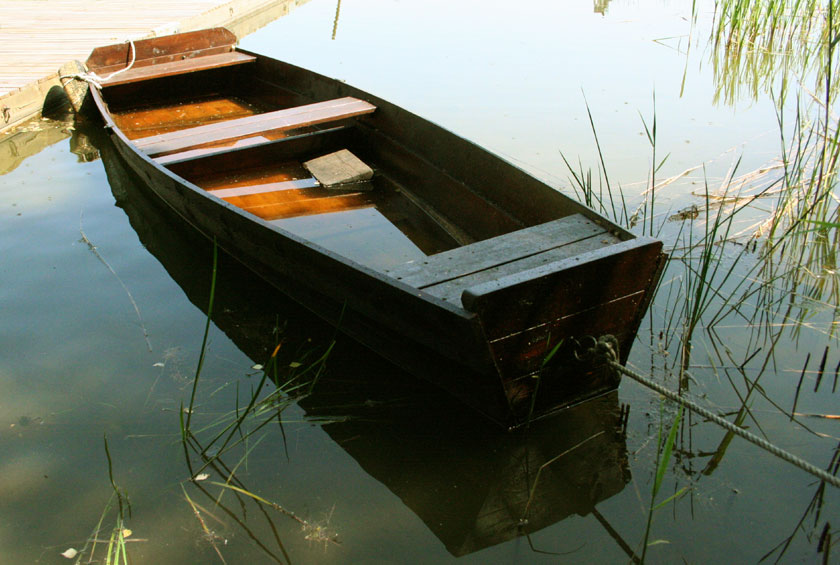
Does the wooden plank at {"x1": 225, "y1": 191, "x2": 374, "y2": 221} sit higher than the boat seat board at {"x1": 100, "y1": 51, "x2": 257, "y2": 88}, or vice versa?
the boat seat board at {"x1": 100, "y1": 51, "x2": 257, "y2": 88}

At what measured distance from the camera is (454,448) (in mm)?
2385

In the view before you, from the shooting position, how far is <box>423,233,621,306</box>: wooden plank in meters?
2.37

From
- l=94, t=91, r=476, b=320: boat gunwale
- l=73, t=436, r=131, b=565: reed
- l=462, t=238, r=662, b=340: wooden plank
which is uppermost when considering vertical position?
l=462, t=238, r=662, b=340: wooden plank

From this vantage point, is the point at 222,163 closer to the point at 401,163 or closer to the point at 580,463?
the point at 401,163

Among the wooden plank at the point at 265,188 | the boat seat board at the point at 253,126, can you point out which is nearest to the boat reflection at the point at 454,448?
the wooden plank at the point at 265,188

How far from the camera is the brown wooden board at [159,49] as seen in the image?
5.52 meters

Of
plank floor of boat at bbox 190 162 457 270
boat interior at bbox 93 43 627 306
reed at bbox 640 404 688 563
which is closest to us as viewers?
reed at bbox 640 404 688 563

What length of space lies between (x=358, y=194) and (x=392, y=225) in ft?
1.55

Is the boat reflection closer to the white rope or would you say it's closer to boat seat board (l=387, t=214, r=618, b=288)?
boat seat board (l=387, t=214, r=618, b=288)

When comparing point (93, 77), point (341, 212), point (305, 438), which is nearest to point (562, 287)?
point (305, 438)

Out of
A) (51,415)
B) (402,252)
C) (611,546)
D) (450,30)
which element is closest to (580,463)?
(611,546)

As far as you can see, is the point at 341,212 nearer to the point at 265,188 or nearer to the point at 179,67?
the point at 265,188

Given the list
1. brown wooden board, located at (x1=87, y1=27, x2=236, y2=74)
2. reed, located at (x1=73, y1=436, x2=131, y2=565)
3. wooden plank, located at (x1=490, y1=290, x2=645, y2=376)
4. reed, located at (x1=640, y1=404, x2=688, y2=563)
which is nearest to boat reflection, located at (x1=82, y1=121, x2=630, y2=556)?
reed, located at (x1=640, y1=404, x2=688, y2=563)

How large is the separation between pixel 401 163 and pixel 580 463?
7.48 ft
